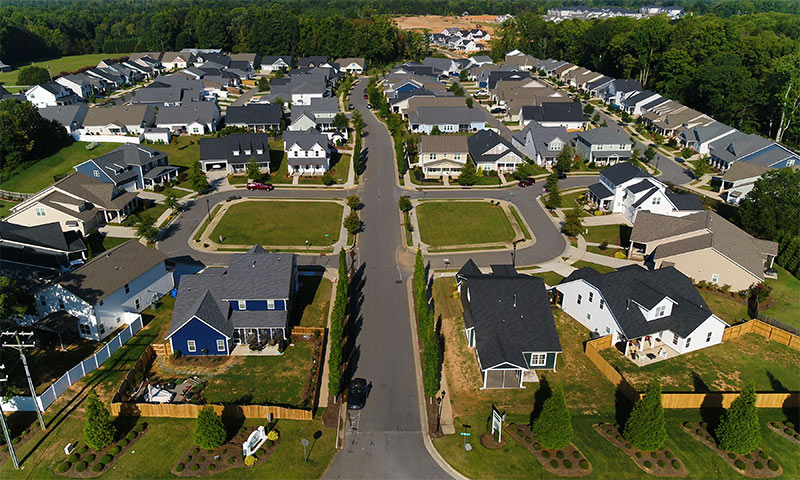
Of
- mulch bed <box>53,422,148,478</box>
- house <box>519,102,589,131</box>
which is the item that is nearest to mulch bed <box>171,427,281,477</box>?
mulch bed <box>53,422,148,478</box>

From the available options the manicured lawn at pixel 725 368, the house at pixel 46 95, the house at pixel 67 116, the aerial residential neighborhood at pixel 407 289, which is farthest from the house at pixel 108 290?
the house at pixel 46 95

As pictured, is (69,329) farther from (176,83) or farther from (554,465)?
(176,83)

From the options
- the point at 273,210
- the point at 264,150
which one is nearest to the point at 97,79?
the point at 264,150

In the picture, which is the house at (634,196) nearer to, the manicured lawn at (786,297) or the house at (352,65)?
the manicured lawn at (786,297)

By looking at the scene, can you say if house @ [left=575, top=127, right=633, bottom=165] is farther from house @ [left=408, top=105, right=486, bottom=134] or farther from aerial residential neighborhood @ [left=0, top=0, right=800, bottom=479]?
house @ [left=408, top=105, right=486, bottom=134]

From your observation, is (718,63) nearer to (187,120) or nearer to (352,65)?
(352,65)

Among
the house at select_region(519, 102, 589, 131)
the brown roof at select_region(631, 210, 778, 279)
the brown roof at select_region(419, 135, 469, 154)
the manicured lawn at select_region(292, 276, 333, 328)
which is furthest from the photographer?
the house at select_region(519, 102, 589, 131)
